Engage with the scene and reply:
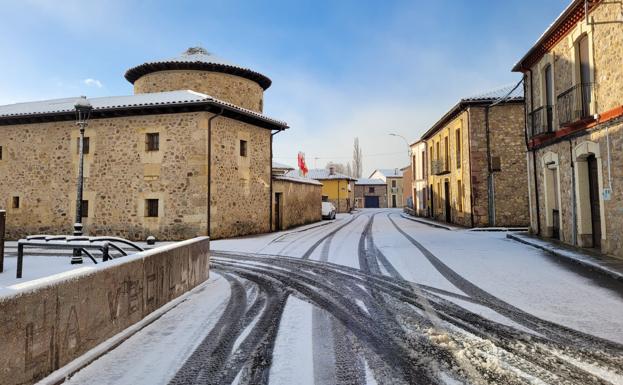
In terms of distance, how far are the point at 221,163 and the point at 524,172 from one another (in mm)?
14272

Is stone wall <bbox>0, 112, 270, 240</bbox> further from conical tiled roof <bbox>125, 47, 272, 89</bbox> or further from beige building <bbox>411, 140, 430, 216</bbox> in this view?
beige building <bbox>411, 140, 430, 216</bbox>

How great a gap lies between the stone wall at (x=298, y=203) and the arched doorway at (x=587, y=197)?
1289 cm

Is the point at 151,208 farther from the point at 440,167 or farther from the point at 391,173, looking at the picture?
the point at 391,173

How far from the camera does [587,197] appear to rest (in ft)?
32.6

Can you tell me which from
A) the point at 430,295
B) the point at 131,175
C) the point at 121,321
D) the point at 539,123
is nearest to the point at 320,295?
the point at 430,295

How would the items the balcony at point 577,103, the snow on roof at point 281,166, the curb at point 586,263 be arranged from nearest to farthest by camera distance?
the curb at point 586,263
the balcony at point 577,103
the snow on roof at point 281,166

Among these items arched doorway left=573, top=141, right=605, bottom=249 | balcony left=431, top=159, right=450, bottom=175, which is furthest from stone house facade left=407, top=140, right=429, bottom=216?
arched doorway left=573, top=141, right=605, bottom=249

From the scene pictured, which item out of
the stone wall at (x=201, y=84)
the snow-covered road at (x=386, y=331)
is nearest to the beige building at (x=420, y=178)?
the stone wall at (x=201, y=84)

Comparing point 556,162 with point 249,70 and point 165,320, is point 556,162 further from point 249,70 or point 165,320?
point 249,70

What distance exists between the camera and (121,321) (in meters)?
3.99

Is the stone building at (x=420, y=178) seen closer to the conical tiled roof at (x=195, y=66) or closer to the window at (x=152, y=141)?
the conical tiled roof at (x=195, y=66)

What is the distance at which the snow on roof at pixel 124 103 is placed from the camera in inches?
553

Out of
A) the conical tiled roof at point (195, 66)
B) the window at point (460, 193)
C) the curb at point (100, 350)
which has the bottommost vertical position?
the curb at point (100, 350)

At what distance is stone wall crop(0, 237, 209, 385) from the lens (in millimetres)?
2576
